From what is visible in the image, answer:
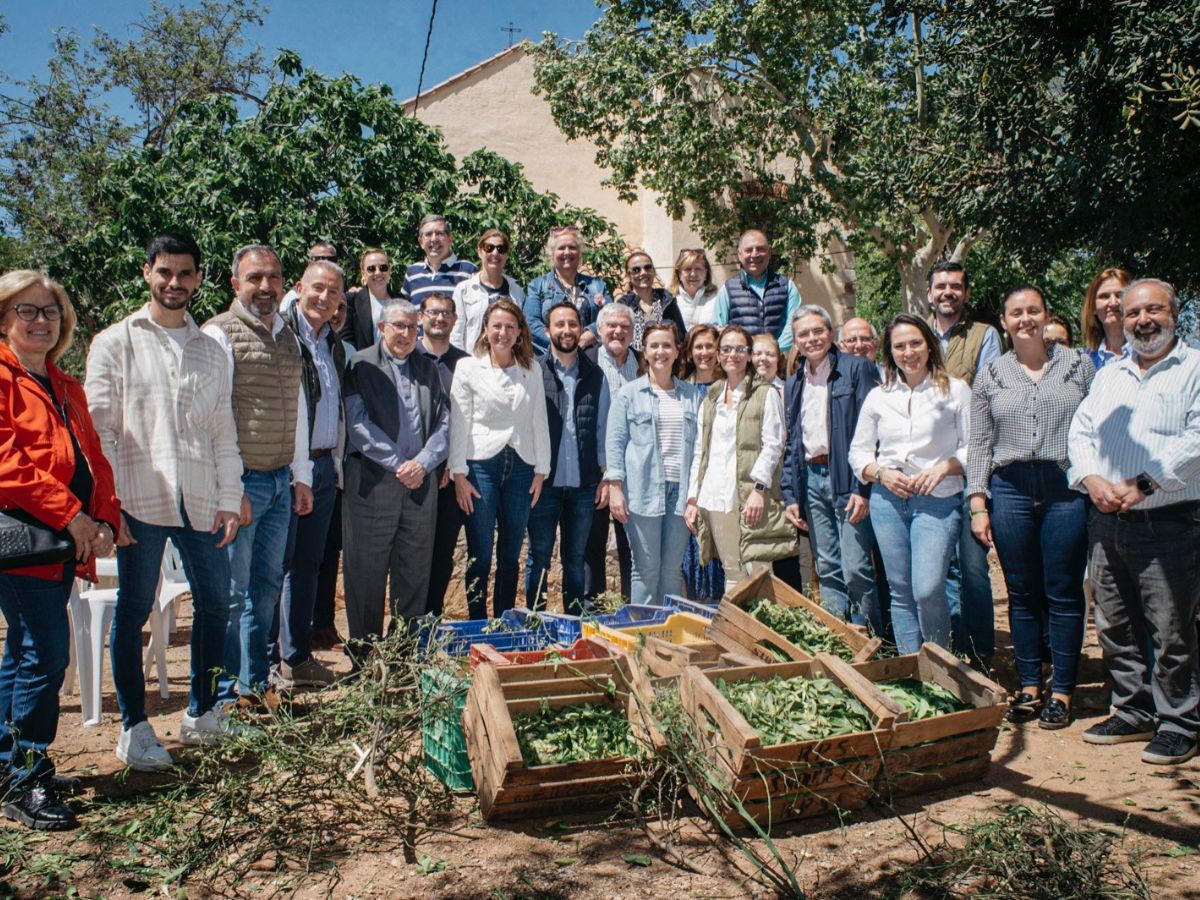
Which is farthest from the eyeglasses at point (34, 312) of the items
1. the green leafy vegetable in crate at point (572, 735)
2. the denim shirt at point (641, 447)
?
the denim shirt at point (641, 447)

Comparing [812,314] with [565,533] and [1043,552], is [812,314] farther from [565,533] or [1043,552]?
[565,533]

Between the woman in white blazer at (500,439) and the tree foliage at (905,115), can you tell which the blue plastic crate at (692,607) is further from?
the tree foliage at (905,115)

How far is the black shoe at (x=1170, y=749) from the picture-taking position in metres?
4.54

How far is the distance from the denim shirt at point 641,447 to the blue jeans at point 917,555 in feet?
4.63

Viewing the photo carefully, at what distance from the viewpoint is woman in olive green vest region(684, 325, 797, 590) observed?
6.20m

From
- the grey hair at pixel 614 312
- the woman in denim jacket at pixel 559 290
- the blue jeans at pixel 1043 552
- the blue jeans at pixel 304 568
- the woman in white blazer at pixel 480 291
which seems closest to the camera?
the blue jeans at pixel 1043 552

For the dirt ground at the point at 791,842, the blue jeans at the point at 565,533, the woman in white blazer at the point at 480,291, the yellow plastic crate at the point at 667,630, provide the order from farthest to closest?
1. the woman in white blazer at the point at 480,291
2. the blue jeans at the point at 565,533
3. the yellow plastic crate at the point at 667,630
4. the dirt ground at the point at 791,842

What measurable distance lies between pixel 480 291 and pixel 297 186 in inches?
200

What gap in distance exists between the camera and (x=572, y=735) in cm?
400

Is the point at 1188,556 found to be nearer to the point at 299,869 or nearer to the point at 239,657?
the point at 299,869

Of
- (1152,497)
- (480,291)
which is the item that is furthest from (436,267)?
(1152,497)

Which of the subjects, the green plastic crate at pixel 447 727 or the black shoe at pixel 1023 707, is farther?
the black shoe at pixel 1023 707

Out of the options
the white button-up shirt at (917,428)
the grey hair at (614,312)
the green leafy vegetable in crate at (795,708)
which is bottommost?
the green leafy vegetable in crate at (795,708)

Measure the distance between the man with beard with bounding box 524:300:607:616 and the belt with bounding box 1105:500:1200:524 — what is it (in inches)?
128
